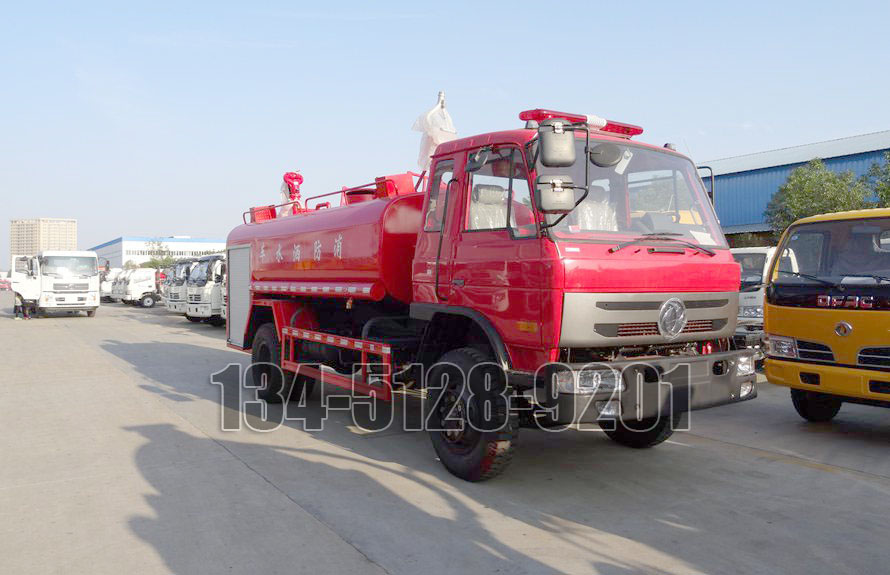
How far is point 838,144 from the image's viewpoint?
92.8 feet

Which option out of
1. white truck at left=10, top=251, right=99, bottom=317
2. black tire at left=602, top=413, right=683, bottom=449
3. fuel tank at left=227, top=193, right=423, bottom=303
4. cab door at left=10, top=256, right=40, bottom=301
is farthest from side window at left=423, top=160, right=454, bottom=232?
cab door at left=10, top=256, right=40, bottom=301

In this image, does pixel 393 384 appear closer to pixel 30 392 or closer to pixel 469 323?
pixel 469 323

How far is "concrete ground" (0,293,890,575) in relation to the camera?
3862mm

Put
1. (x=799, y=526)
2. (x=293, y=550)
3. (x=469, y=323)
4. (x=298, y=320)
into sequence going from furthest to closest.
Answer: (x=298, y=320) < (x=469, y=323) < (x=799, y=526) < (x=293, y=550)

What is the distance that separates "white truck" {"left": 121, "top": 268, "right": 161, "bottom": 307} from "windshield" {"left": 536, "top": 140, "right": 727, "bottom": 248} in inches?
1284

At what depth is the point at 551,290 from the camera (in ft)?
14.8

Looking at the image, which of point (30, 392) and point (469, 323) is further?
point (30, 392)

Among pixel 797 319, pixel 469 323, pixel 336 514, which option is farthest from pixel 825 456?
pixel 336 514

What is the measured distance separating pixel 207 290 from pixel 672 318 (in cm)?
1757

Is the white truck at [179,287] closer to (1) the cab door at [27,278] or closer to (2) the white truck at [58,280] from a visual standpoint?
(2) the white truck at [58,280]

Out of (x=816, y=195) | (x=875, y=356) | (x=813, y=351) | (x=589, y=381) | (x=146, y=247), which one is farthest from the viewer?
(x=146, y=247)

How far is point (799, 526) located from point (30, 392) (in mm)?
9499

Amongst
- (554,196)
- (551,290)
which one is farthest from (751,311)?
(554,196)

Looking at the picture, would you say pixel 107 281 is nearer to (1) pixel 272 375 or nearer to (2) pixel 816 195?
(1) pixel 272 375
